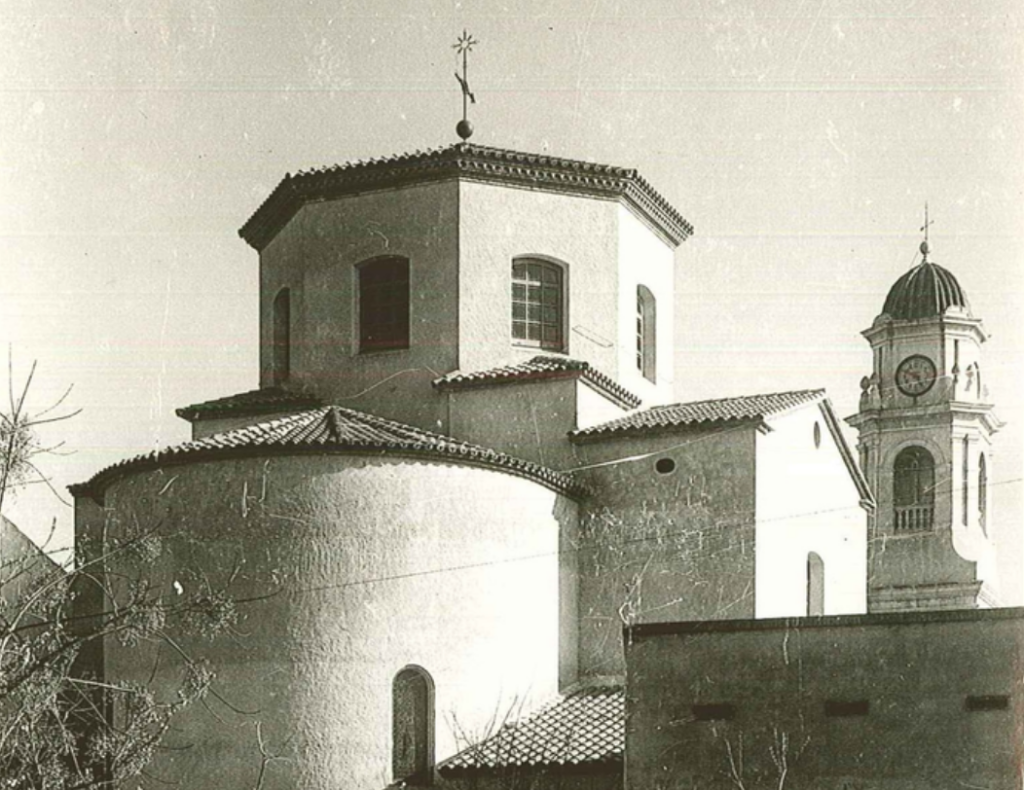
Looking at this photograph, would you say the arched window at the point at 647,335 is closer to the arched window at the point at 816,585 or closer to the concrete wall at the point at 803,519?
the concrete wall at the point at 803,519

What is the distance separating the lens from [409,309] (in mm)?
24500

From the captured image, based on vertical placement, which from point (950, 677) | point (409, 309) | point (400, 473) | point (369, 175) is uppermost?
point (369, 175)

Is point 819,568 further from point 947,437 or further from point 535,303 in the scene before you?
point 947,437

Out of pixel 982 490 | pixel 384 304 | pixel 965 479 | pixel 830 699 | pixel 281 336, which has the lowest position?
pixel 830 699

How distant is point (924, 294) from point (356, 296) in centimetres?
2617

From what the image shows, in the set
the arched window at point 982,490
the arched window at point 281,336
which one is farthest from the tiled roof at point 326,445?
the arched window at point 982,490

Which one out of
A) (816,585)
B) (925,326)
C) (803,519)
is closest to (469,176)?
(803,519)

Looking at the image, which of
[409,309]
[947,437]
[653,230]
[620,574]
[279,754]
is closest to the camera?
[279,754]

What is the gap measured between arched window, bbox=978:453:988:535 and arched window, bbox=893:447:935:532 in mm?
1272

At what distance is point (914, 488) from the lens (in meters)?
47.2

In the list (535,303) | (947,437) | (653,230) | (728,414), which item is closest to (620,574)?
(728,414)

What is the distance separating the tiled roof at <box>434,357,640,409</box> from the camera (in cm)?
2348

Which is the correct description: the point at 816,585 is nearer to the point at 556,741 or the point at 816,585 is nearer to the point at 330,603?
the point at 556,741

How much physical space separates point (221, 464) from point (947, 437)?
29.6 m
